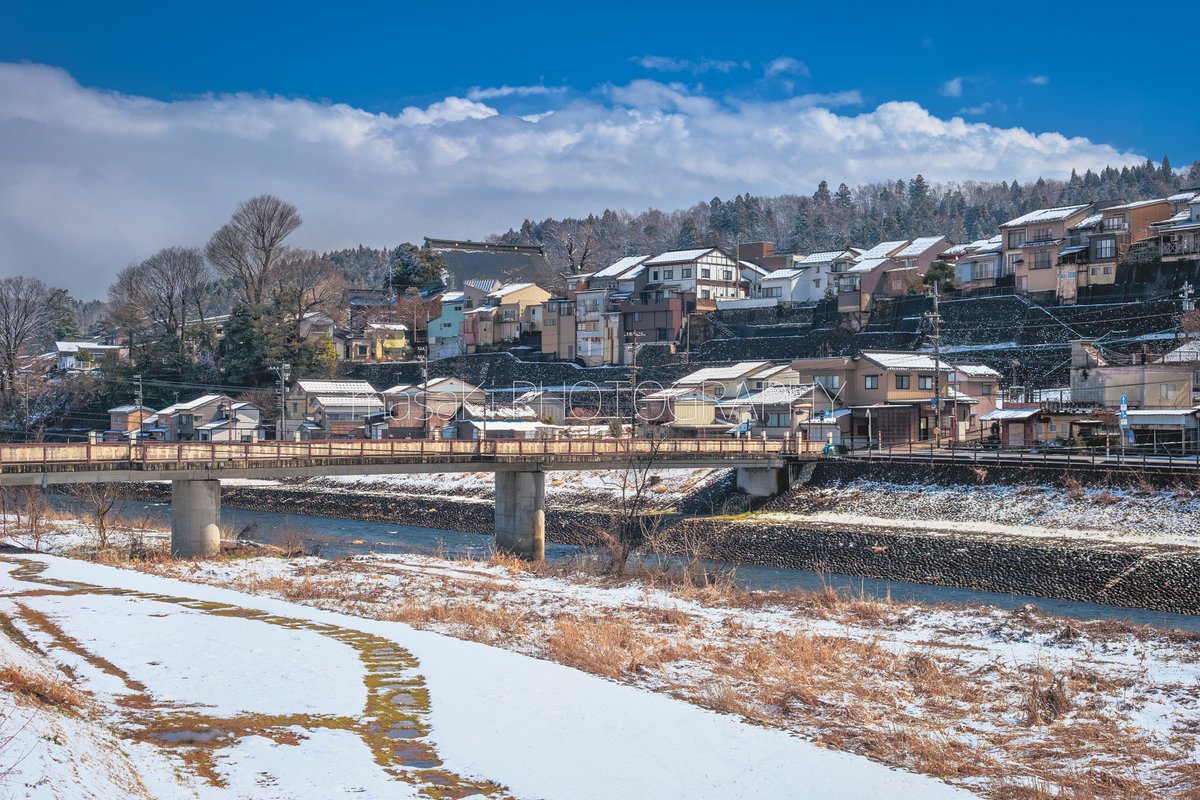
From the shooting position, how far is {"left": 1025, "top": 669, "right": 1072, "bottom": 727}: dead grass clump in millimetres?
13055

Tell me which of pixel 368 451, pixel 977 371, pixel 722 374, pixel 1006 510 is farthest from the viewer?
pixel 722 374

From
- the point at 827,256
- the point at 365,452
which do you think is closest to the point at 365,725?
the point at 365,452

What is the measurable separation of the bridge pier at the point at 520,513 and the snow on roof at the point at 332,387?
40.1 meters

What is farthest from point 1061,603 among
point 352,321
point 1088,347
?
point 352,321

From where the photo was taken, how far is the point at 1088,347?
173ft

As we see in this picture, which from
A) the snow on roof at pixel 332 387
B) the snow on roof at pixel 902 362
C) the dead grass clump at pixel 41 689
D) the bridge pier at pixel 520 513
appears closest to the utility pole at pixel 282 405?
the snow on roof at pixel 332 387

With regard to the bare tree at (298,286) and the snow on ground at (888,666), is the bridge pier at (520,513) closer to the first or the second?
the snow on ground at (888,666)

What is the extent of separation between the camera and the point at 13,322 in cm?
8631

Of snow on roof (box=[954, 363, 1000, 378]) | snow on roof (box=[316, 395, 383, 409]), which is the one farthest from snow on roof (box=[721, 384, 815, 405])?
snow on roof (box=[316, 395, 383, 409])

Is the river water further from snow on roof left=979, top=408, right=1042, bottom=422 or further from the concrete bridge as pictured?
snow on roof left=979, top=408, right=1042, bottom=422

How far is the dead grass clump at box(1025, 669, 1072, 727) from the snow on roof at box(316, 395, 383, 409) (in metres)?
63.9

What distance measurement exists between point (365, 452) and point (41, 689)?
26.2m

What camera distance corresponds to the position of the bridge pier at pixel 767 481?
46344 millimetres

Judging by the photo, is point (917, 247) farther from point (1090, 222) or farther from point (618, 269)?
point (618, 269)
